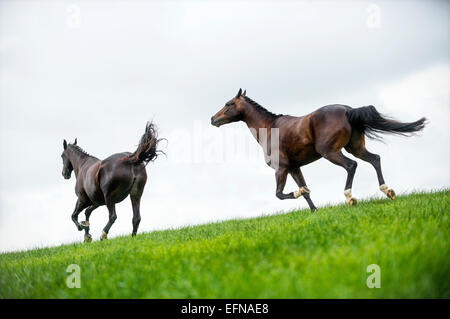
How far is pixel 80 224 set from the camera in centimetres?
1183

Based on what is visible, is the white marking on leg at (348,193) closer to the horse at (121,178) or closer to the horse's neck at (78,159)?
the horse at (121,178)

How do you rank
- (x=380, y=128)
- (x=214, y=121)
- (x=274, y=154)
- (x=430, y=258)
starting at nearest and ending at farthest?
1. (x=430, y=258)
2. (x=380, y=128)
3. (x=274, y=154)
4. (x=214, y=121)

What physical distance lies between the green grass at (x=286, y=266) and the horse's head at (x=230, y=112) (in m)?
5.10

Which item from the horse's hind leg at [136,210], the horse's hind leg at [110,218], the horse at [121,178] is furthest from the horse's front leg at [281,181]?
the horse's hind leg at [110,218]

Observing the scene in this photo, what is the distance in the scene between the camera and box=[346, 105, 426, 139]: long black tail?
28.0 feet

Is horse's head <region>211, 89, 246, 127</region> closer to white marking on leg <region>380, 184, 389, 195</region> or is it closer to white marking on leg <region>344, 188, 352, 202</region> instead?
white marking on leg <region>344, 188, 352, 202</region>

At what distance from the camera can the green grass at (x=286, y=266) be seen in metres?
3.76

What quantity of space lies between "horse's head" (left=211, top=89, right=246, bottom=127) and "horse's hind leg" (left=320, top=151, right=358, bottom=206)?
3.17 m

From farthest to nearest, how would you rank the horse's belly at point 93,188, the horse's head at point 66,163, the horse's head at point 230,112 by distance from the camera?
the horse's head at point 66,163
the horse's head at point 230,112
the horse's belly at point 93,188

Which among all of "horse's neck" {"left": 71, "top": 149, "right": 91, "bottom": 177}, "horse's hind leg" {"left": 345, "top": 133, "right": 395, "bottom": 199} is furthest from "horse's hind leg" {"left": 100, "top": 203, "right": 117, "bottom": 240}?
"horse's hind leg" {"left": 345, "top": 133, "right": 395, "bottom": 199}
